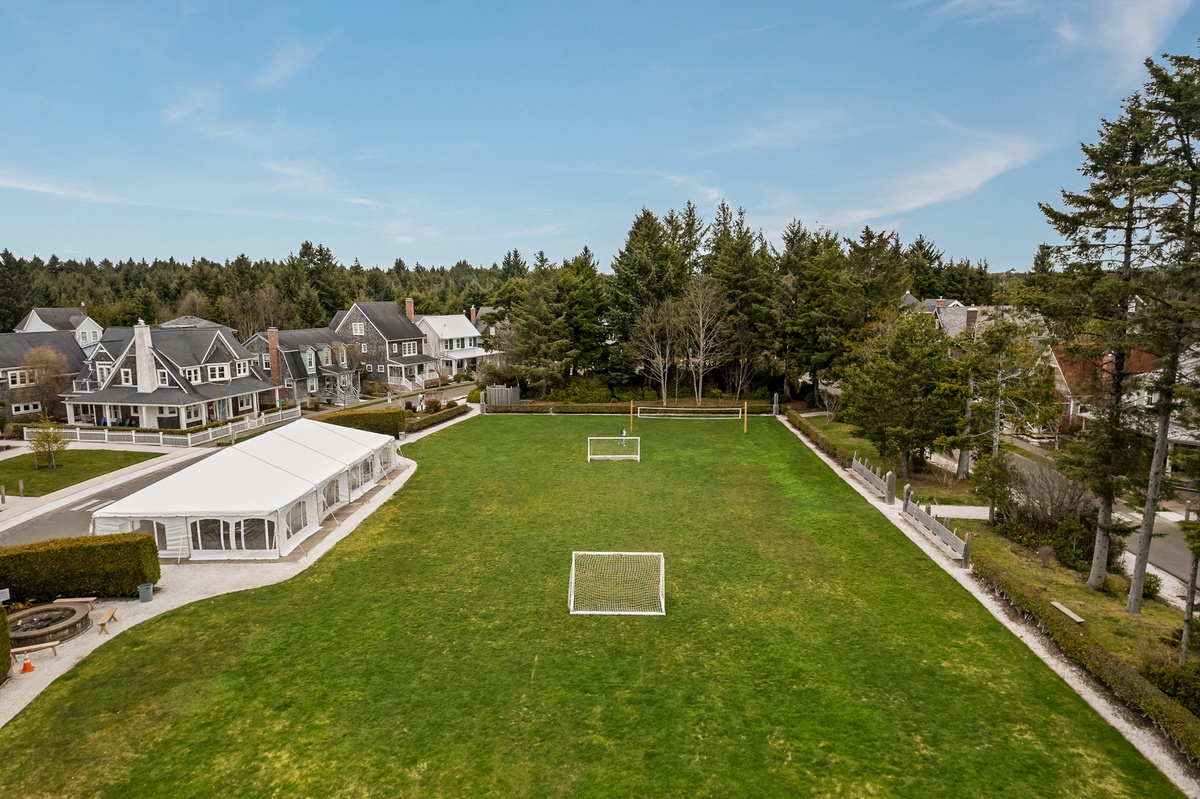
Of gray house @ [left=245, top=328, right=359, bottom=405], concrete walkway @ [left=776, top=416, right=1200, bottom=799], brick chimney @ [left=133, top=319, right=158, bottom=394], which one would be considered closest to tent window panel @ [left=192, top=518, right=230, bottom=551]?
concrete walkway @ [left=776, top=416, right=1200, bottom=799]

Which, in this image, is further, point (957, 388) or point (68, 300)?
point (68, 300)

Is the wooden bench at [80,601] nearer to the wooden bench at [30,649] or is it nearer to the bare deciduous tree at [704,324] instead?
the wooden bench at [30,649]

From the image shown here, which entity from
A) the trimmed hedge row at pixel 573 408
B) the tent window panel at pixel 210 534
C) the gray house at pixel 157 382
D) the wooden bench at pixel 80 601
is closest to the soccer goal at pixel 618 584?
the tent window panel at pixel 210 534

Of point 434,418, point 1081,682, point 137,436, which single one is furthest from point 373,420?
point 1081,682

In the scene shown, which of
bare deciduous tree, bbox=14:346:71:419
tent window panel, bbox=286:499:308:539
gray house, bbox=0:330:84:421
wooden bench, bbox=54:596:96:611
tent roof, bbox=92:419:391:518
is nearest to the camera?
wooden bench, bbox=54:596:96:611

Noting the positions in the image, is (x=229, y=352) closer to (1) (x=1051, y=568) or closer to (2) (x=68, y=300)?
(1) (x=1051, y=568)

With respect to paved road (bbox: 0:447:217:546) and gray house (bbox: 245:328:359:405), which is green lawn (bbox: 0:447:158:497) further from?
gray house (bbox: 245:328:359:405)

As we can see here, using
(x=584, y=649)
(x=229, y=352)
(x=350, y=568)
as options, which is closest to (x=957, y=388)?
(x=584, y=649)
